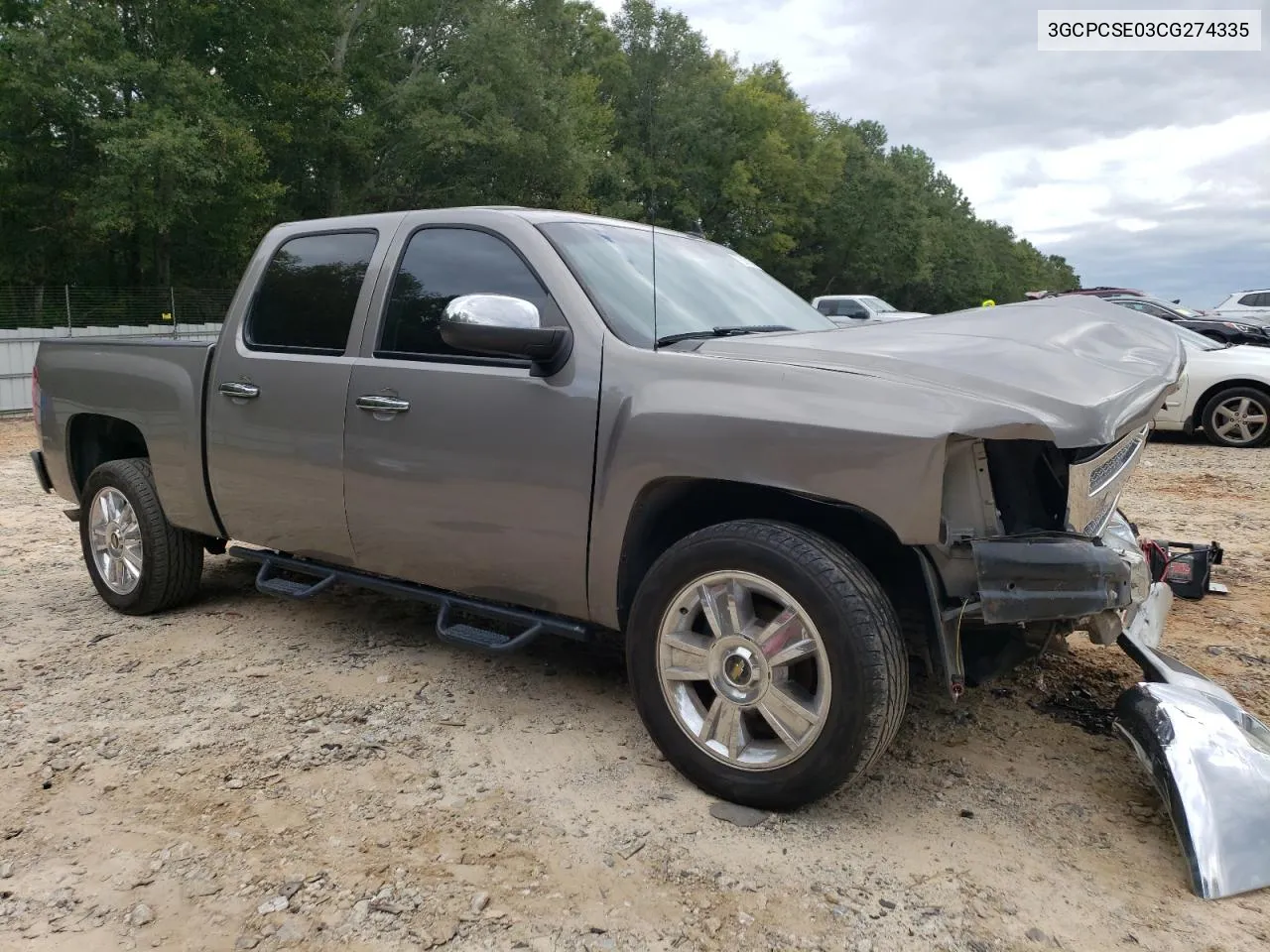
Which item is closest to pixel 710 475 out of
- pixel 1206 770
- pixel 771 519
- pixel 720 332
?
pixel 771 519

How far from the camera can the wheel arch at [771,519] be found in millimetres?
3000

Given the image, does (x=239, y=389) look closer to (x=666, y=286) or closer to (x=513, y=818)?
(x=666, y=286)

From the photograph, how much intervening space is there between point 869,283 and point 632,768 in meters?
66.8

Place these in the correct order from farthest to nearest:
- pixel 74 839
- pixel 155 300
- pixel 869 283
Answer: pixel 869 283 → pixel 155 300 → pixel 74 839

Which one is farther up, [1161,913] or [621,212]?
[621,212]

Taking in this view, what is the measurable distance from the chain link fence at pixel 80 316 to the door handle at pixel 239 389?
34.9 ft

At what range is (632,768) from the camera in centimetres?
322

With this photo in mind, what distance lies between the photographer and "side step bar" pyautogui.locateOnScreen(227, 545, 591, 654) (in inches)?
135

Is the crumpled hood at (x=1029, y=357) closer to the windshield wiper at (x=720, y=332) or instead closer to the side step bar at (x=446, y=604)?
the windshield wiper at (x=720, y=332)

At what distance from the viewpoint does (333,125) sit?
1227 inches

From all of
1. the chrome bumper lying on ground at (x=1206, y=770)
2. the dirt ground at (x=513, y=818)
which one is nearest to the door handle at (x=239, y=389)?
the dirt ground at (x=513, y=818)

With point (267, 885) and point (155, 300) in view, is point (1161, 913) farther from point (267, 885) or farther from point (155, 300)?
point (155, 300)

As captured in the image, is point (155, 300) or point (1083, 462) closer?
point (1083, 462)

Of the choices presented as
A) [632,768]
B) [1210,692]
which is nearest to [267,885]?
[632,768]
